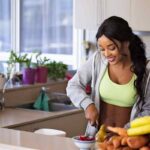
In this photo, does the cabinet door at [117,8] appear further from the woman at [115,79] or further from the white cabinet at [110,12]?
the woman at [115,79]

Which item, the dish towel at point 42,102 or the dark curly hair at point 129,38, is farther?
the dish towel at point 42,102

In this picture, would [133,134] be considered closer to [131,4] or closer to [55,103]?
[55,103]

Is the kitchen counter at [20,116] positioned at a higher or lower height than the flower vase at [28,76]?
lower

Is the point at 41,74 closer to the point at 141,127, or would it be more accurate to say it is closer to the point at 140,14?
the point at 140,14

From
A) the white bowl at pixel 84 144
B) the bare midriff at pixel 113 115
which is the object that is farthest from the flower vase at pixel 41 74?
the white bowl at pixel 84 144

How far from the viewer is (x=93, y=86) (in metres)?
2.29

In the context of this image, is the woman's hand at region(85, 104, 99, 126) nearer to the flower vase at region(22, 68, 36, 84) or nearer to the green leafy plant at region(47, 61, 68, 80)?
the flower vase at region(22, 68, 36, 84)

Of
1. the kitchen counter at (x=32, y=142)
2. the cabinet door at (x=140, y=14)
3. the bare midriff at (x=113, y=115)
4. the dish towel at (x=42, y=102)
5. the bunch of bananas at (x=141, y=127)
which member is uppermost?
the cabinet door at (x=140, y=14)

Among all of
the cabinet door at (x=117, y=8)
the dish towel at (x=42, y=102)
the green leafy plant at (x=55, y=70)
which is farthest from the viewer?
the cabinet door at (x=117, y=8)

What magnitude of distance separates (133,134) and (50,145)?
54 cm

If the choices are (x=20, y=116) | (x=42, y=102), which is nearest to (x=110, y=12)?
(x=42, y=102)

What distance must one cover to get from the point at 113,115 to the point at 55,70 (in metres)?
1.88

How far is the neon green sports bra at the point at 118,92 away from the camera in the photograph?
2172 mm

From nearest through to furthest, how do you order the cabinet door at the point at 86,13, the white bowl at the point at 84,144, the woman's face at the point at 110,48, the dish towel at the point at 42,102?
the white bowl at the point at 84,144
the woman's face at the point at 110,48
the dish towel at the point at 42,102
the cabinet door at the point at 86,13
